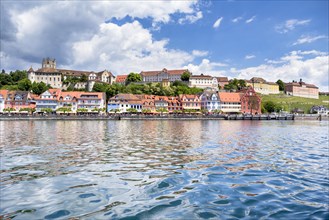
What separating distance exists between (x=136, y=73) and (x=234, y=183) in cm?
17679

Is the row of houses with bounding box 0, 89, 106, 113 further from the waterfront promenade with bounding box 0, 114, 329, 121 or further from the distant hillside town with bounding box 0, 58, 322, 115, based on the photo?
the waterfront promenade with bounding box 0, 114, 329, 121

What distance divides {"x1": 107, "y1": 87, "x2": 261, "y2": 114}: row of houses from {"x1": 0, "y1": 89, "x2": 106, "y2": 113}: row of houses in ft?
22.4

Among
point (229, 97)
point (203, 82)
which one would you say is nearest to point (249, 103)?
point (229, 97)

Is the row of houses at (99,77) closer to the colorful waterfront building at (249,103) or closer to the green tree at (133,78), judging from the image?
the green tree at (133,78)

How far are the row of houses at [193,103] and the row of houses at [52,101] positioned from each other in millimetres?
6814

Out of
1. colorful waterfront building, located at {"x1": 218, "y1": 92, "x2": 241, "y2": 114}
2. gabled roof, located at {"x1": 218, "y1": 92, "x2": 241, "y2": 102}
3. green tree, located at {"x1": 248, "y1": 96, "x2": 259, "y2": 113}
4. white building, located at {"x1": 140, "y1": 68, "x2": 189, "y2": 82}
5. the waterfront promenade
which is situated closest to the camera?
the waterfront promenade

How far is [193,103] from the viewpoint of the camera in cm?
14175

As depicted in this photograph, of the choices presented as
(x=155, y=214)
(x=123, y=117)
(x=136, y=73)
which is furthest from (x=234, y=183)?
(x=136, y=73)

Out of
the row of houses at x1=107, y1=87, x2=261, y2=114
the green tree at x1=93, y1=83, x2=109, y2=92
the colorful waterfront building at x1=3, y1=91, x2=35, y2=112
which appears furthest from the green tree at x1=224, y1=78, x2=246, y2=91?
the colorful waterfront building at x1=3, y1=91, x2=35, y2=112

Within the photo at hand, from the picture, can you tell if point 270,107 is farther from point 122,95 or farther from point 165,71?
point 122,95

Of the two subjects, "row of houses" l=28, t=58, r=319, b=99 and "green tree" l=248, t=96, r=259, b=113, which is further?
"row of houses" l=28, t=58, r=319, b=99

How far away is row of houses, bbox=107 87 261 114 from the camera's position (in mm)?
126562

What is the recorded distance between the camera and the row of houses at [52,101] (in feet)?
390

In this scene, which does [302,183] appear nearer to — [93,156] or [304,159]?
[304,159]
